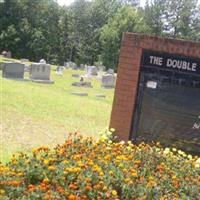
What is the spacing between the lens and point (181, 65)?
31.2ft

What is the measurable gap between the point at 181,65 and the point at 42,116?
6.90 metres

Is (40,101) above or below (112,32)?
below

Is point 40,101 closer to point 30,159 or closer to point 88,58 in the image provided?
point 30,159

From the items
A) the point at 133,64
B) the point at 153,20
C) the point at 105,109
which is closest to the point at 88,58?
the point at 153,20

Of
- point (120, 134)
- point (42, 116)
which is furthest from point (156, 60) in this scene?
point (42, 116)

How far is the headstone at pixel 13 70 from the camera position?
83.2ft

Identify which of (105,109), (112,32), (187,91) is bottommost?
(105,109)

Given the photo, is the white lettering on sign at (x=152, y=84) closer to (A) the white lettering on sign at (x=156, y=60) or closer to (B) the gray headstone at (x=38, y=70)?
(A) the white lettering on sign at (x=156, y=60)

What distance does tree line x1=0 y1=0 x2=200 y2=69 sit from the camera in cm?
6400

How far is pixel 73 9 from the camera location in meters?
70.8

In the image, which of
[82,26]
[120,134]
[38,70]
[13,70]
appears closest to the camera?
[120,134]

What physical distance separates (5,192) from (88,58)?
63.5 meters

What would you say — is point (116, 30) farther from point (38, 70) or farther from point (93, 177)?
point (93, 177)

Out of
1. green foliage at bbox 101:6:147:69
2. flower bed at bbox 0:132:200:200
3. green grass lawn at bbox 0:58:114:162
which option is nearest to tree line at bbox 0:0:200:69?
green foliage at bbox 101:6:147:69
